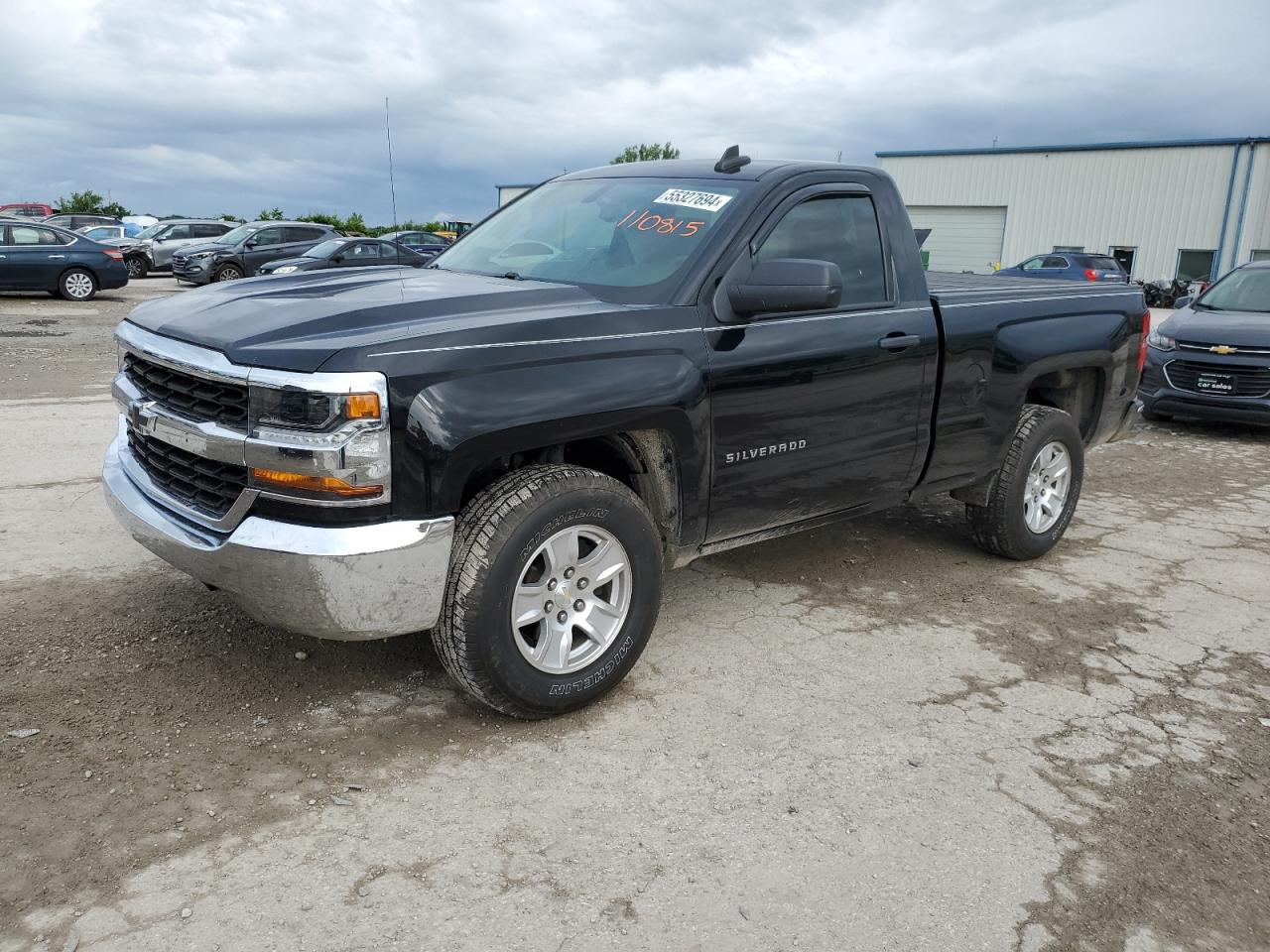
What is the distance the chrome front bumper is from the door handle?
7.01 feet

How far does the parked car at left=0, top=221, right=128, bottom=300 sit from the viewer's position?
17812mm

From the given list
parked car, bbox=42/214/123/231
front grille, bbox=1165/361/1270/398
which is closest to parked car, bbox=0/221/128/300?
parked car, bbox=42/214/123/231

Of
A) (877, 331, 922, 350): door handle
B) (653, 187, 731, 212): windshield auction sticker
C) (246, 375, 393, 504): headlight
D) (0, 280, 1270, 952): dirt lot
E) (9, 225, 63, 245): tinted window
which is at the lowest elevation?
(0, 280, 1270, 952): dirt lot

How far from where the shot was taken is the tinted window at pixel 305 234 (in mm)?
23422

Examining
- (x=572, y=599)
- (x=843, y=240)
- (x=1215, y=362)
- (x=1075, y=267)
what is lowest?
(x=572, y=599)

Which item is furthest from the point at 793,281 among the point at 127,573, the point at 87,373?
the point at 87,373

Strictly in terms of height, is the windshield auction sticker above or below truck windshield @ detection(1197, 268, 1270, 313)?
above

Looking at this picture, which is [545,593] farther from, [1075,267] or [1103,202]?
[1103,202]

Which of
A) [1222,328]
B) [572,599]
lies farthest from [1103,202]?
[572,599]

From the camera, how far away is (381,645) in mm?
4035

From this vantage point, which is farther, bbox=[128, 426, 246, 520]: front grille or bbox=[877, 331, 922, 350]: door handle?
bbox=[877, 331, 922, 350]: door handle

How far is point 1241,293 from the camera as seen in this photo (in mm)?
10227

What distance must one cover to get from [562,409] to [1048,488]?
11.0 feet

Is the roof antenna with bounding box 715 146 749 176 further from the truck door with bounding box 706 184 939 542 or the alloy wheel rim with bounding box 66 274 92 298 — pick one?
the alloy wheel rim with bounding box 66 274 92 298
